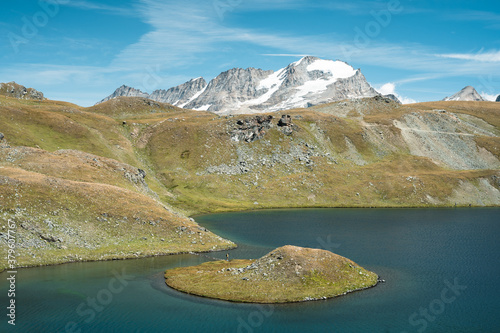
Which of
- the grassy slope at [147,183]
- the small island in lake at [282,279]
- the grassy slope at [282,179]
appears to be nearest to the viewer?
the small island in lake at [282,279]

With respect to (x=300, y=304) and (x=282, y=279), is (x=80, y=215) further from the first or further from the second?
(x=300, y=304)

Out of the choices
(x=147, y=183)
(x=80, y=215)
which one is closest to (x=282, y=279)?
(x=80, y=215)

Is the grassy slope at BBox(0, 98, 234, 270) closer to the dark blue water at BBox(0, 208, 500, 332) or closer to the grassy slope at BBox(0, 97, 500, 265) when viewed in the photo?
the grassy slope at BBox(0, 97, 500, 265)

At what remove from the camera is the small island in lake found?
56000 mm

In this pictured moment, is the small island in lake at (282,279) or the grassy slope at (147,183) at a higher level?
the grassy slope at (147,183)

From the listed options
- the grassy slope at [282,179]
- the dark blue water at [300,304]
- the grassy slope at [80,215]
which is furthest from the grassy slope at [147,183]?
the dark blue water at [300,304]

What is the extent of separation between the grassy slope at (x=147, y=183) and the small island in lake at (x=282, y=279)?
20761mm

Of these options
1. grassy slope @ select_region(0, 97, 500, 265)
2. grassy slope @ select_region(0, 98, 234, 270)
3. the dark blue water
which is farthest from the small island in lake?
grassy slope @ select_region(0, 97, 500, 265)

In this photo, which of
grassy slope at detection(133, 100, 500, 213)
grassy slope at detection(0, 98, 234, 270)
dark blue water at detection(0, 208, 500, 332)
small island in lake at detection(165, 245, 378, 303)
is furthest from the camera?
grassy slope at detection(133, 100, 500, 213)

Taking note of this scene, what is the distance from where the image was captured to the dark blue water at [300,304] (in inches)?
1848

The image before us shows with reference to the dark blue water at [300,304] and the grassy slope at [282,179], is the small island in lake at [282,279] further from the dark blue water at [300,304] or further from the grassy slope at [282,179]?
the grassy slope at [282,179]

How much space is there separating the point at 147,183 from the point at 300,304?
108717 millimetres

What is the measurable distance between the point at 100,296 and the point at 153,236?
2929 cm

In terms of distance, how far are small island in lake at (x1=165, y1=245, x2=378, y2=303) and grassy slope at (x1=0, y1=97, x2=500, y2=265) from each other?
20761mm
